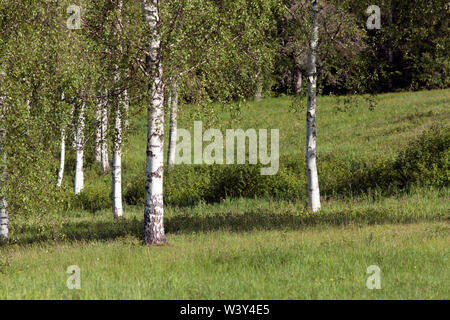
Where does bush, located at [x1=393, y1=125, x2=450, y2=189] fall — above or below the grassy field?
above

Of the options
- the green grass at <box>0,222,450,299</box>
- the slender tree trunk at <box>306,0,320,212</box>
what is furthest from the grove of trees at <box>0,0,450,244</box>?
the slender tree trunk at <box>306,0,320,212</box>

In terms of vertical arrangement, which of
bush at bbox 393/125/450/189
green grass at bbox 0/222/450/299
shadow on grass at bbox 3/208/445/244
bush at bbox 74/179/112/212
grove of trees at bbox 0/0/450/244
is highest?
grove of trees at bbox 0/0/450/244

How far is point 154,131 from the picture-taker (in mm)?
13148

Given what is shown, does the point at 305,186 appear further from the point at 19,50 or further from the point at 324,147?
the point at 19,50

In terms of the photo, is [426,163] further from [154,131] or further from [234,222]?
[154,131]

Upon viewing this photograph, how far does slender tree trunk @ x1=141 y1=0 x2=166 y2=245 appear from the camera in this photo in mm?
13148

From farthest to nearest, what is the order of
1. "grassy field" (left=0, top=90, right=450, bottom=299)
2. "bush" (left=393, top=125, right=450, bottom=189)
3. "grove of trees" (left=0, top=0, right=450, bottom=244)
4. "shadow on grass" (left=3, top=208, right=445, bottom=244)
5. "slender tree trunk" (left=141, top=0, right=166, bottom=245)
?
"bush" (left=393, top=125, right=450, bottom=189)
"shadow on grass" (left=3, top=208, right=445, bottom=244)
"slender tree trunk" (left=141, top=0, right=166, bottom=245)
"grove of trees" (left=0, top=0, right=450, bottom=244)
"grassy field" (left=0, top=90, right=450, bottom=299)

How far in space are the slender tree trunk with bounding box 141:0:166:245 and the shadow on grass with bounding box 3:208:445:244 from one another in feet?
4.55

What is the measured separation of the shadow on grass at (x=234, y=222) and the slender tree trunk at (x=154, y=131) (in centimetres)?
139

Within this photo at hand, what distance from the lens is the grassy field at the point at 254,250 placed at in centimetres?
905

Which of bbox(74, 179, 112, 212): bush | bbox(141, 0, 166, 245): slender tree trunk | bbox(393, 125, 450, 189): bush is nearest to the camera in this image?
bbox(141, 0, 166, 245): slender tree trunk

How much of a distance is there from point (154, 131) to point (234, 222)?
16.8 feet

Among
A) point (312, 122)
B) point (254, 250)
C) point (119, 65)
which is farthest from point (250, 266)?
point (312, 122)

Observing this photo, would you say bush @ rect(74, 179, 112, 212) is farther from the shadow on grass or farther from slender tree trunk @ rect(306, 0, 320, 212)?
slender tree trunk @ rect(306, 0, 320, 212)
